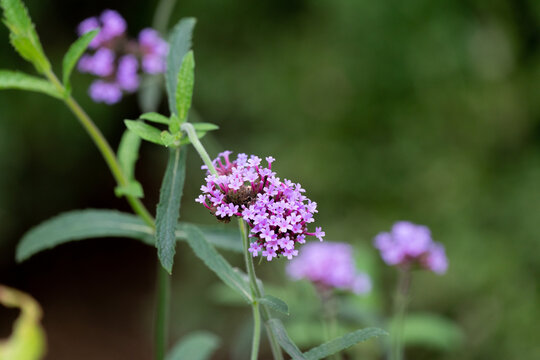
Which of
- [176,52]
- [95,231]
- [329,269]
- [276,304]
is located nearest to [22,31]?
[176,52]

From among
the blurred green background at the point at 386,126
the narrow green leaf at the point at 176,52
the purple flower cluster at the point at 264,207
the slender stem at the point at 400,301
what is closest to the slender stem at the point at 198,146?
the purple flower cluster at the point at 264,207

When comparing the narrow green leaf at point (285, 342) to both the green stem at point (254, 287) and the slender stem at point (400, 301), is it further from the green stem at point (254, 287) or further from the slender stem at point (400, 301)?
the slender stem at point (400, 301)

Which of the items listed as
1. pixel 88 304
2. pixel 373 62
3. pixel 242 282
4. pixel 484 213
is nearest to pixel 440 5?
pixel 373 62

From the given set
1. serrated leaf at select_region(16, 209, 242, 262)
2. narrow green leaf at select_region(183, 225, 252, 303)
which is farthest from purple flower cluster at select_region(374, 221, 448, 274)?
narrow green leaf at select_region(183, 225, 252, 303)

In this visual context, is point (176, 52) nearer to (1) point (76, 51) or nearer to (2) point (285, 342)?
(1) point (76, 51)

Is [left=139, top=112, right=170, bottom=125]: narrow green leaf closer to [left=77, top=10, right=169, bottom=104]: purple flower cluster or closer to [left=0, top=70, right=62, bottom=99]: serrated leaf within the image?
[left=0, top=70, right=62, bottom=99]: serrated leaf
